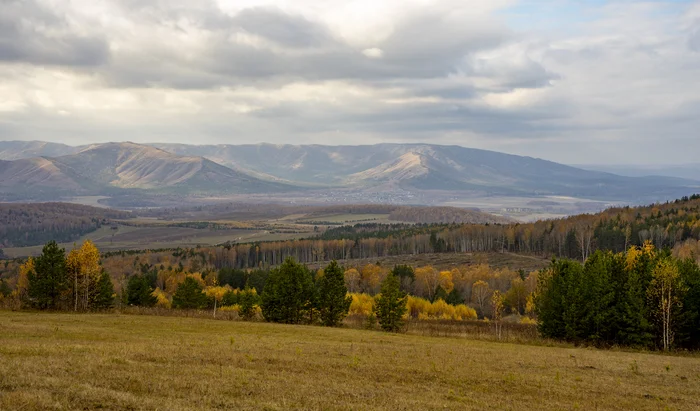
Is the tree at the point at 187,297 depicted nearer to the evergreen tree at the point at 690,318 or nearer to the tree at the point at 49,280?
the tree at the point at 49,280

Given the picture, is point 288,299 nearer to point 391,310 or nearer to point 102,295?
point 391,310

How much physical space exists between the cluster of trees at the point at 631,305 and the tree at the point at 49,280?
69.1 meters

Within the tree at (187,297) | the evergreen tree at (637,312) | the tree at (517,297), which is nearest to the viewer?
the evergreen tree at (637,312)

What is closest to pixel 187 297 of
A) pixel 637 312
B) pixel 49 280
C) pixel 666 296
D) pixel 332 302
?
pixel 49 280

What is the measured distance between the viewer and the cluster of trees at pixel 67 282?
76031mm

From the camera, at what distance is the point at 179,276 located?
15500 centimetres

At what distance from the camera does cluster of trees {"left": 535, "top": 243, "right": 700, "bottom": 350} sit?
6419cm

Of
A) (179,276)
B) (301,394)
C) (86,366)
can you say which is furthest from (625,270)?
(179,276)

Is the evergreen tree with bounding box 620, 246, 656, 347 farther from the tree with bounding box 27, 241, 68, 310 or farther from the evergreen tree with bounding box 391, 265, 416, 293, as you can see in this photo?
the evergreen tree with bounding box 391, 265, 416, 293

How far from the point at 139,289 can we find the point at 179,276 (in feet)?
193

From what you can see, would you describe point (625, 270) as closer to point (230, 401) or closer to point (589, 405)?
point (589, 405)

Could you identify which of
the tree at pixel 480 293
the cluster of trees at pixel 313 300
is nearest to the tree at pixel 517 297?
the tree at pixel 480 293

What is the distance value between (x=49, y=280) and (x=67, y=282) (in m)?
4.00

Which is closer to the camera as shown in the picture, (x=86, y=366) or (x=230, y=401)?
(x=230, y=401)
